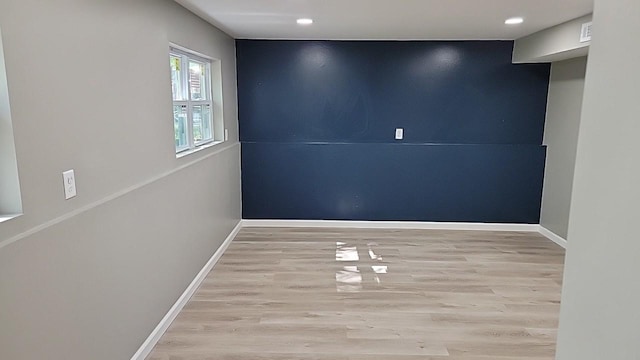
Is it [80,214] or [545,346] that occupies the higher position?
[80,214]

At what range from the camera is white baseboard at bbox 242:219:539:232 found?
5375 millimetres

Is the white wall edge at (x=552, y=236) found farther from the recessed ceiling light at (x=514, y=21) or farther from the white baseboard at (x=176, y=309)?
the white baseboard at (x=176, y=309)

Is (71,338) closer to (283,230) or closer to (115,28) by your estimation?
(115,28)

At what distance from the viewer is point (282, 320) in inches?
123

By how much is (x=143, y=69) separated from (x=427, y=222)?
3.89 meters

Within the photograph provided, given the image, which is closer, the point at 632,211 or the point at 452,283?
the point at 632,211

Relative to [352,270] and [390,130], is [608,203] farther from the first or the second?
[390,130]

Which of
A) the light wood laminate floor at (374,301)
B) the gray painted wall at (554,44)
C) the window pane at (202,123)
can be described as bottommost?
the light wood laminate floor at (374,301)

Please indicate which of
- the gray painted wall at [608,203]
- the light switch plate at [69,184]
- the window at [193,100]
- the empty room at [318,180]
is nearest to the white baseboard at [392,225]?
the empty room at [318,180]

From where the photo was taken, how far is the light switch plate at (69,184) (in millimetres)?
1821

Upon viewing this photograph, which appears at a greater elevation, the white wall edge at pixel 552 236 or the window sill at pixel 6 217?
the window sill at pixel 6 217

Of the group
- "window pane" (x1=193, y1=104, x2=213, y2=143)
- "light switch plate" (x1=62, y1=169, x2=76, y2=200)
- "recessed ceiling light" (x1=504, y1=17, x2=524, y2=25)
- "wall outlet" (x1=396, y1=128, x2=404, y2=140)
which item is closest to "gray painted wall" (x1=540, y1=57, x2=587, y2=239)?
"recessed ceiling light" (x1=504, y1=17, x2=524, y2=25)

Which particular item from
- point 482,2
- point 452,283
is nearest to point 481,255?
point 452,283

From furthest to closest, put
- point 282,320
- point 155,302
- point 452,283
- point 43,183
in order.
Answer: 1. point 452,283
2. point 282,320
3. point 155,302
4. point 43,183
